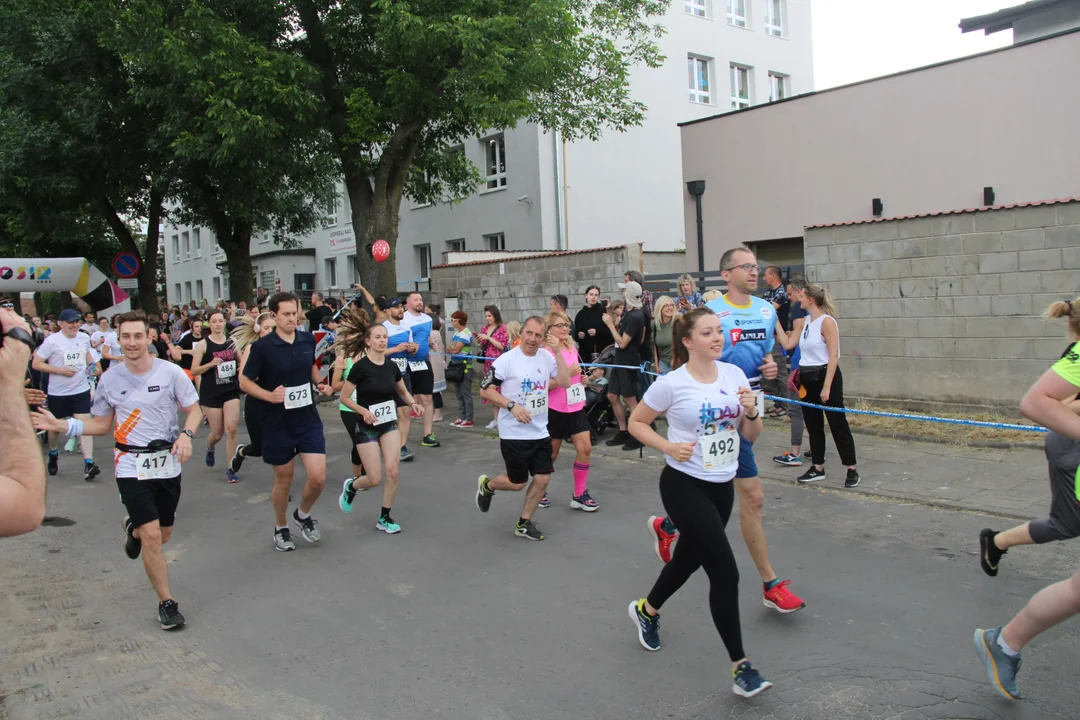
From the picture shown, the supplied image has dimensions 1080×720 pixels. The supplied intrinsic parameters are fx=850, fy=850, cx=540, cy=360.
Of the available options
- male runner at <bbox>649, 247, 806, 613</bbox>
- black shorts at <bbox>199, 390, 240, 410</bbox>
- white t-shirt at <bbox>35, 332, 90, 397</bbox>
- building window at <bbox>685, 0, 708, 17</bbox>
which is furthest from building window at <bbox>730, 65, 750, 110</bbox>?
male runner at <bbox>649, 247, 806, 613</bbox>

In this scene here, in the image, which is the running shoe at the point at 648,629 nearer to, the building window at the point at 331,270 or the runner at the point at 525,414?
the runner at the point at 525,414

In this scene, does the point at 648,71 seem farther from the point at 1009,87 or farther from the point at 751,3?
the point at 1009,87

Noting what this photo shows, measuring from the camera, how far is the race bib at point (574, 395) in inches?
303

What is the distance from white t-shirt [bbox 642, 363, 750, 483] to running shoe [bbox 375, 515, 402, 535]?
339 cm

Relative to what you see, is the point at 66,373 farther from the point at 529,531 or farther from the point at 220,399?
the point at 529,531

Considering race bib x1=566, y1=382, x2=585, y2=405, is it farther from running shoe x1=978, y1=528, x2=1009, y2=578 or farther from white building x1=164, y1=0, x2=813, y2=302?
white building x1=164, y1=0, x2=813, y2=302

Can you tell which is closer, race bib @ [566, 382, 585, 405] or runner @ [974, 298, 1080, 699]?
runner @ [974, 298, 1080, 699]

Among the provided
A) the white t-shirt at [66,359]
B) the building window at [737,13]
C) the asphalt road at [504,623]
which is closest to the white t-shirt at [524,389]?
the asphalt road at [504,623]

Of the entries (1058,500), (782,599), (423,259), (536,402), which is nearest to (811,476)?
(536,402)

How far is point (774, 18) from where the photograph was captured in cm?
2958

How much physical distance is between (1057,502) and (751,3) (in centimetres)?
2794

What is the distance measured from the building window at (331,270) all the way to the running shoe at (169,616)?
105ft

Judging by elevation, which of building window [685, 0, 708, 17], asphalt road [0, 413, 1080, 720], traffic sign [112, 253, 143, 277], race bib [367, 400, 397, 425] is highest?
building window [685, 0, 708, 17]

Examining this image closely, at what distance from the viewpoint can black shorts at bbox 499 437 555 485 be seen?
Result: 21.3 ft
